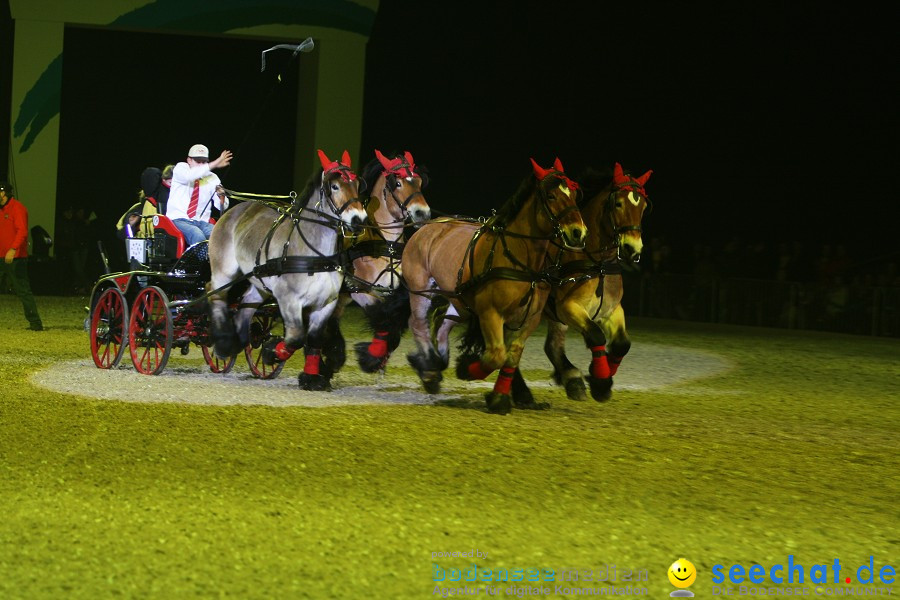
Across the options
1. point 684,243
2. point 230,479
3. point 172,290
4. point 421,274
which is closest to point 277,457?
point 230,479

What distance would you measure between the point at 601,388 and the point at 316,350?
248 cm

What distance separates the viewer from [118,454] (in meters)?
7.11

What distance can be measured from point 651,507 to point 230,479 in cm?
221

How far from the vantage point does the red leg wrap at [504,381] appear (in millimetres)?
9422

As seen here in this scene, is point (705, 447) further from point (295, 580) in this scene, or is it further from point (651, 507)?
point (295, 580)

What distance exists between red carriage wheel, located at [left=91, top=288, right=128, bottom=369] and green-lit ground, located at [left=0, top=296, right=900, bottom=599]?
1273 millimetres

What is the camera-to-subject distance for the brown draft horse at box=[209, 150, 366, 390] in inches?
407

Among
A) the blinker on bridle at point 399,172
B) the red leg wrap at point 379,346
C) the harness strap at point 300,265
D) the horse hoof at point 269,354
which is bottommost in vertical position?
the horse hoof at point 269,354

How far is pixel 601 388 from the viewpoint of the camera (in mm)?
9836

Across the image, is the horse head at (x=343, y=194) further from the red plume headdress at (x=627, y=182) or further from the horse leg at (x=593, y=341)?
the red plume headdress at (x=627, y=182)

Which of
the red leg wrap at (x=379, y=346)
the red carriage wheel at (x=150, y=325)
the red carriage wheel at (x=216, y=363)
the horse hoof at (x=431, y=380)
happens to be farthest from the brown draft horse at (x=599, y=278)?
the red carriage wheel at (x=150, y=325)

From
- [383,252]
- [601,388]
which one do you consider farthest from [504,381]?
[383,252]

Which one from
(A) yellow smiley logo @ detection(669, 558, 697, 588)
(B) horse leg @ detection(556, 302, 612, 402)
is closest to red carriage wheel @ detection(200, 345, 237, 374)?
(B) horse leg @ detection(556, 302, 612, 402)

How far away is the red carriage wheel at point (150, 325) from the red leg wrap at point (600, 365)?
12.8 feet
